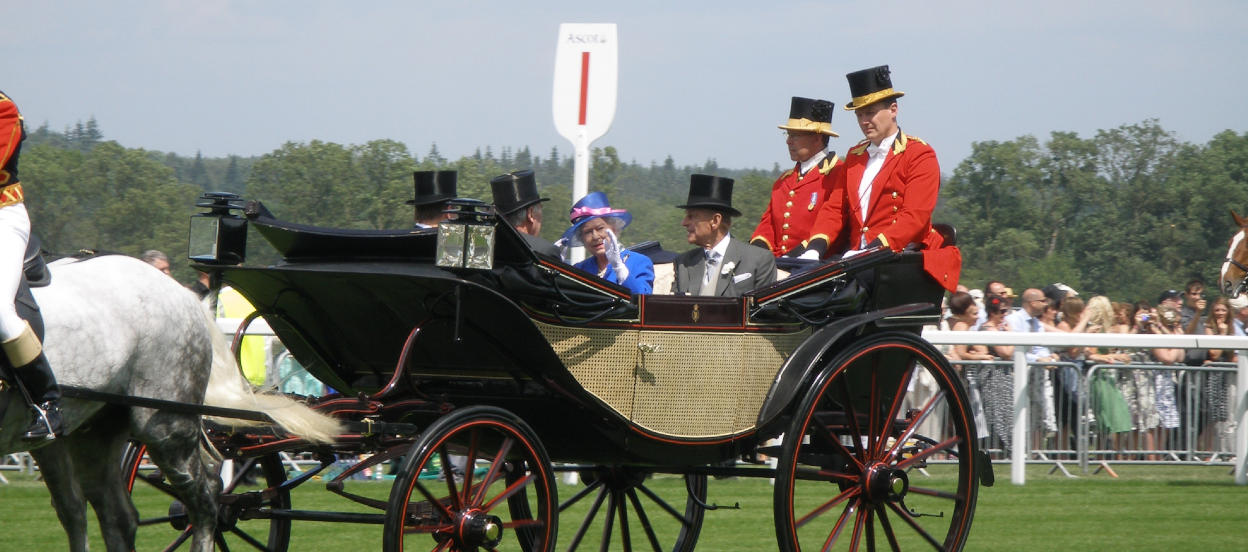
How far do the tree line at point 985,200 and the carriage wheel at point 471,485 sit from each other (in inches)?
1052

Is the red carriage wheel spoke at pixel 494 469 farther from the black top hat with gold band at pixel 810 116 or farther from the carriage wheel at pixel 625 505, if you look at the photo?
the black top hat with gold band at pixel 810 116

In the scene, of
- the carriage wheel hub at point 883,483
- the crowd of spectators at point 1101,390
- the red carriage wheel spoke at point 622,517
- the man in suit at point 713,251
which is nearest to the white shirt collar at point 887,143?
the man in suit at point 713,251

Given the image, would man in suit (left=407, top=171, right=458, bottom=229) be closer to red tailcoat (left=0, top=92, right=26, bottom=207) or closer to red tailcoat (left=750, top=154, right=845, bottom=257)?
red tailcoat (left=750, top=154, right=845, bottom=257)

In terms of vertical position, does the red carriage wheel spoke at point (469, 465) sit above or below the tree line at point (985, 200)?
below

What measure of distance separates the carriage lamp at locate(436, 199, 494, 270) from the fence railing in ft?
17.7

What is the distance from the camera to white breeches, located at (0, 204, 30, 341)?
4336 millimetres

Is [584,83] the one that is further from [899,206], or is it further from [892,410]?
[892,410]

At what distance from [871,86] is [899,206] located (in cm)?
55

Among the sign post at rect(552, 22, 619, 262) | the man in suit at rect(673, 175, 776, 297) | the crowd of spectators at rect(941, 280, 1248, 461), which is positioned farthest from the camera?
the crowd of spectators at rect(941, 280, 1248, 461)

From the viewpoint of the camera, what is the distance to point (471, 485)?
4816 millimetres

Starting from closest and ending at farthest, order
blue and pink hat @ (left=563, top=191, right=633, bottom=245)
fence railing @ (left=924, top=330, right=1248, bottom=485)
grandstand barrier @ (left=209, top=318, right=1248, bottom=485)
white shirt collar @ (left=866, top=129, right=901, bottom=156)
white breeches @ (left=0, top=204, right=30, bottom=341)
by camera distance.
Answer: white breeches @ (left=0, top=204, right=30, bottom=341)
blue and pink hat @ (left=563, top=191, right=633, bottom=245)
white shirt collar @ (left=866, top=129, right=901, bottom=156)
fence railing @ (left=924, top=330, right=1248, bottom=485)
grandstand barrier @ (left=209, top=318, right=1248, bottom=485)

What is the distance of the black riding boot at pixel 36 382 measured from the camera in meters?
4.37

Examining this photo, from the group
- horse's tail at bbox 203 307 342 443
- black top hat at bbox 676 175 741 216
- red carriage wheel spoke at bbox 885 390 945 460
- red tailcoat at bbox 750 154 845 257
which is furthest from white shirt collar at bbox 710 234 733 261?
horse's tail at bbox 203 307 342 443

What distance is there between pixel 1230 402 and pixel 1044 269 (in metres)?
32.7
